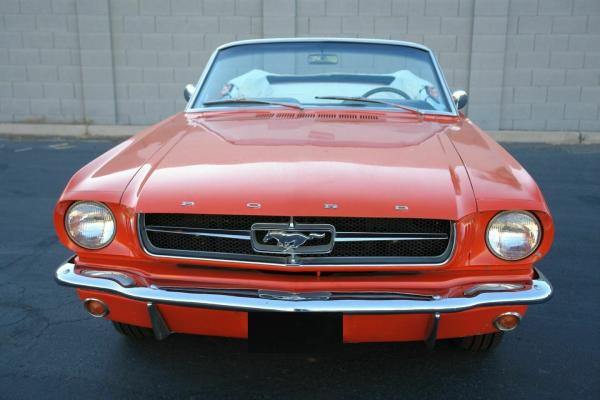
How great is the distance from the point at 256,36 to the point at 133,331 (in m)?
7.24

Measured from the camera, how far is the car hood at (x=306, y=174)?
192 centimetres

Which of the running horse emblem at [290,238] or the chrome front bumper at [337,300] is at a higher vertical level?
the running horse emblem at [290,238]

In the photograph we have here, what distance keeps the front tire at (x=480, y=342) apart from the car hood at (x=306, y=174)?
2.63 feet

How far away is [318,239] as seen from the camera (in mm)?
1970

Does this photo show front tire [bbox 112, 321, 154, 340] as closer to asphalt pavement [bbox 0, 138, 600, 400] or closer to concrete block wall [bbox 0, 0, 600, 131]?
asphalt pavement [bbox 0, 138, 600, 400]

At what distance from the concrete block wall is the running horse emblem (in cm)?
748

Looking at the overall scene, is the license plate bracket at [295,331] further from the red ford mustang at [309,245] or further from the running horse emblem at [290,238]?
the running horse emblem at [290,238]

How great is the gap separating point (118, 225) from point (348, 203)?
2.79 feet

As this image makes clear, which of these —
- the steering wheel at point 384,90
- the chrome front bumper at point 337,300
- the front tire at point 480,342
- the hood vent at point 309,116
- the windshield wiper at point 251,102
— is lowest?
the front tire at point 480,342

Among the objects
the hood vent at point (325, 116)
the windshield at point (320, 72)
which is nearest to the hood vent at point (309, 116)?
the hood vent at point (325, 116)

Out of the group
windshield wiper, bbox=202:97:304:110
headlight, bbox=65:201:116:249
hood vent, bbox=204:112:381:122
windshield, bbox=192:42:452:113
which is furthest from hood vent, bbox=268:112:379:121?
headlight, bbox=65:201:116:249

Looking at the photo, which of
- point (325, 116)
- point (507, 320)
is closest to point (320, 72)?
point (325, 116)

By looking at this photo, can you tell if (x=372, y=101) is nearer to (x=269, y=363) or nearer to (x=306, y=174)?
(x=306, y=174)

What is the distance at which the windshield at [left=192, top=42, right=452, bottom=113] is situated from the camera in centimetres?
332
